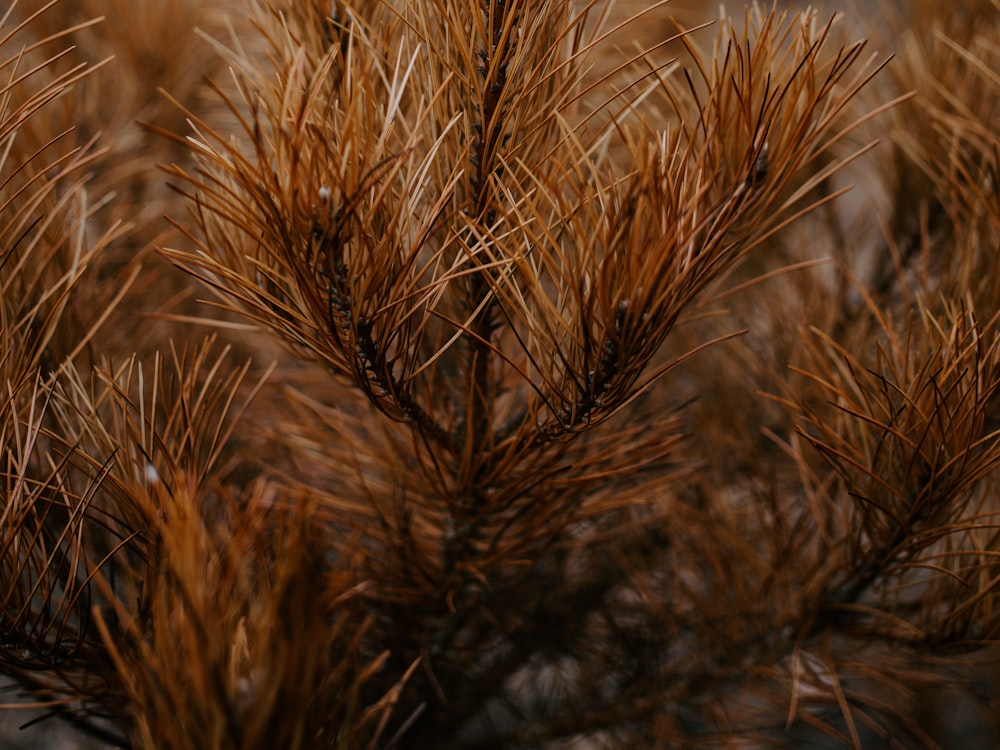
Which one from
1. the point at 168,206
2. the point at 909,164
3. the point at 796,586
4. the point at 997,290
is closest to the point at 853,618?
the point at 796,586

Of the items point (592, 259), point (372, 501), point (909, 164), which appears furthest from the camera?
point (909, 164)

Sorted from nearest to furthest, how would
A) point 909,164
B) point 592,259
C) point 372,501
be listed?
point 592,259 < point 372,501 < point 909,164

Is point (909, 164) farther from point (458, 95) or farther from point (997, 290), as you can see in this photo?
point (458, 95)

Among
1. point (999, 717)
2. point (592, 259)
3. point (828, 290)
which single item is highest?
point (592, 259)

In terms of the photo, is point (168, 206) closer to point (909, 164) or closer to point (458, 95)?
point (458, 95)

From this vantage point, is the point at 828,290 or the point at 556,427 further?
the point at 828,290

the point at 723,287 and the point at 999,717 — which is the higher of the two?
the point at 723,287
